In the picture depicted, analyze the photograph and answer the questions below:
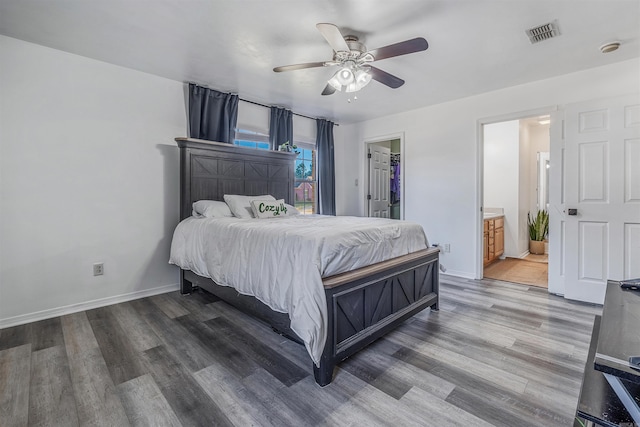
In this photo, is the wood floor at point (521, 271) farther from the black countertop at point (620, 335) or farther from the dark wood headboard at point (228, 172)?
the dark wood headboard at point (228, 172)

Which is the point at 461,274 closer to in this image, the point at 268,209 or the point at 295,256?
the point at 268,209

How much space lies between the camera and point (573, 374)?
5.97ft

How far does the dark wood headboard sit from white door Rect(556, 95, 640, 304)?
345 centimetres

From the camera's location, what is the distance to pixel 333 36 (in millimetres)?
2020

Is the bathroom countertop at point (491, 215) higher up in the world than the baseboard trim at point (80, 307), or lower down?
higher up

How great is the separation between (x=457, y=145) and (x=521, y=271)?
2185 millimetres

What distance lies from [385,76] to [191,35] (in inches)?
67.1

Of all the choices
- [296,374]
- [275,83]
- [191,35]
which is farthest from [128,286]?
[275,83]

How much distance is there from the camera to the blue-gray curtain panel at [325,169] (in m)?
5.07

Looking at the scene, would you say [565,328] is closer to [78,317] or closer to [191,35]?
[191,35]

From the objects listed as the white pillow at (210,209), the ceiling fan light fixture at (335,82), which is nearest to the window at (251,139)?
the white pillow at (210,209)

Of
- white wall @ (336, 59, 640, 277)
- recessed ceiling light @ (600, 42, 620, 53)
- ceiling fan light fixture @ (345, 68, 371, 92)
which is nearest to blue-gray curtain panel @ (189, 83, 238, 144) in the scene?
→ ceiling fan light fixture @ (345, 68, 371, 92)

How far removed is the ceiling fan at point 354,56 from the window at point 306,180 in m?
2.44

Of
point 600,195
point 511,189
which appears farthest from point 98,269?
point 511,189
